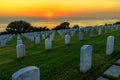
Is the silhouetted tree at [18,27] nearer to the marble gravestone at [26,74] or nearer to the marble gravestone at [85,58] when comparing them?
the marble gravestone at [85,58]

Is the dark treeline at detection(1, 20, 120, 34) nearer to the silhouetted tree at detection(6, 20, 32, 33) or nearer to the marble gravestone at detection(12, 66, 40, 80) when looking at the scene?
the silhouetted tree at detection(6, 20, 32, 33)

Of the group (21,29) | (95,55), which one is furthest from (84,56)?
(21,29)

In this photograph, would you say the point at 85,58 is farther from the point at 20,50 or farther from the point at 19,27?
the point at 19,27

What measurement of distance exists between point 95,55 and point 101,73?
3.00 metres

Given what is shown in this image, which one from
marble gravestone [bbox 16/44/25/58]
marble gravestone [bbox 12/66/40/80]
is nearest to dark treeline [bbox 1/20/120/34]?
marble gravestone [bbox 16/44/25/58]

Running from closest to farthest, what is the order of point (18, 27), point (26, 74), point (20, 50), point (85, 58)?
point (26, 74) < point (85, 58) < point (20, 50) < point (18, 27)

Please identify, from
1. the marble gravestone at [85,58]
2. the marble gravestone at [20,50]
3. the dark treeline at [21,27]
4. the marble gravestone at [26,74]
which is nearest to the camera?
the marble gravestone at [26,74]

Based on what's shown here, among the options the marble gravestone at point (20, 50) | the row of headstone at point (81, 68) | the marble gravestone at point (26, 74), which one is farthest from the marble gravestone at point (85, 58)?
the marble gravestone at point (20, 50)

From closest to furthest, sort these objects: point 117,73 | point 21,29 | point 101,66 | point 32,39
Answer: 1. point 117,73
2. point 101,66
3. point 32,39
4. point 21,29

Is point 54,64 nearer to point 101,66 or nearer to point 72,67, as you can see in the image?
point 72,67

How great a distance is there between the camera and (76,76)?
8086 millimetres

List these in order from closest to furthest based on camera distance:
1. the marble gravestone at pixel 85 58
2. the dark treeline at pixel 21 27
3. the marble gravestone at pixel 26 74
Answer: the marble gravestone at pixel 26 74 → the marble gravestone at pixel 85 58 → the dark treeline at pixel 21 27

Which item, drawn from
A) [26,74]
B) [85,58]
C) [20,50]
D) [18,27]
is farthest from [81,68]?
[18,27]

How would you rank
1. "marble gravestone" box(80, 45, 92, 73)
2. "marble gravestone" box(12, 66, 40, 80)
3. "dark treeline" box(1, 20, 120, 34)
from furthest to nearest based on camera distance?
"dark treeline" box(1, 20, 120, 34) → "marble gravestone" box(80, 45, 92, 73) → "marble gravestone" box(12, 66, 40, 80)
